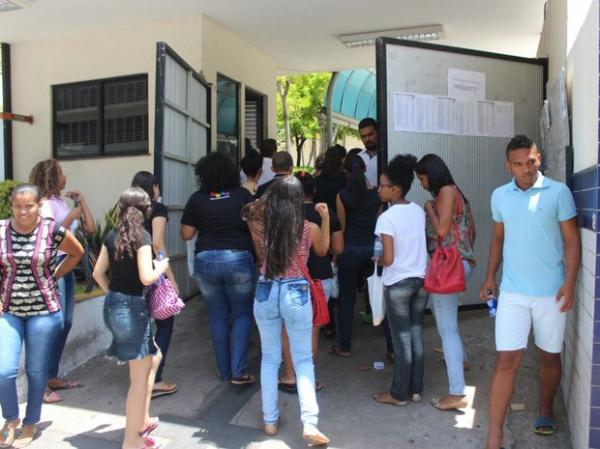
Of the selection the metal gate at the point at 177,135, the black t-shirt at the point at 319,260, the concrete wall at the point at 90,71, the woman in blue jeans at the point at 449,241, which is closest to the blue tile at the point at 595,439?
the woman in blue jeans at the point at 449,241

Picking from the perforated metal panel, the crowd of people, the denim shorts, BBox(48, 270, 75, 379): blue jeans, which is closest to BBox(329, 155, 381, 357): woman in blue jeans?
the crowd of people

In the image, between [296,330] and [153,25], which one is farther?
[153,25]

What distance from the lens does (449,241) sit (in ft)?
11.5

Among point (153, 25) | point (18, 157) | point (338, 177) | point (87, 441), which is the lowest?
point (87, 441)

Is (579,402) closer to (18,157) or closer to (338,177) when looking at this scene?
(338,177)

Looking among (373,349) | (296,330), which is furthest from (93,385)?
(373,349)

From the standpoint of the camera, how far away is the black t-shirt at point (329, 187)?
487cm

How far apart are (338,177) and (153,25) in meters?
3.68

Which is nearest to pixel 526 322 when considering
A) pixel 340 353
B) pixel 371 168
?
pixel 340 353

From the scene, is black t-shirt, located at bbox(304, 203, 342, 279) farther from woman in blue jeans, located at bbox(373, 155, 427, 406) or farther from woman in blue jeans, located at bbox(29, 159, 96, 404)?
woman in blue jeans, located at bbox(29, 159, 96, 404)

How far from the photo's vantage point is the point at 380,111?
15.6 feet

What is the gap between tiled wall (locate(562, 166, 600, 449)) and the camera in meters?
2.56

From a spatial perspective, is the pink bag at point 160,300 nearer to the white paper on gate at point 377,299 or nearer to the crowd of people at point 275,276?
the crowd of people at point 275,276

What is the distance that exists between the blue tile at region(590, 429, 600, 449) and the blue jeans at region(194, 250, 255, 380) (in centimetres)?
237
